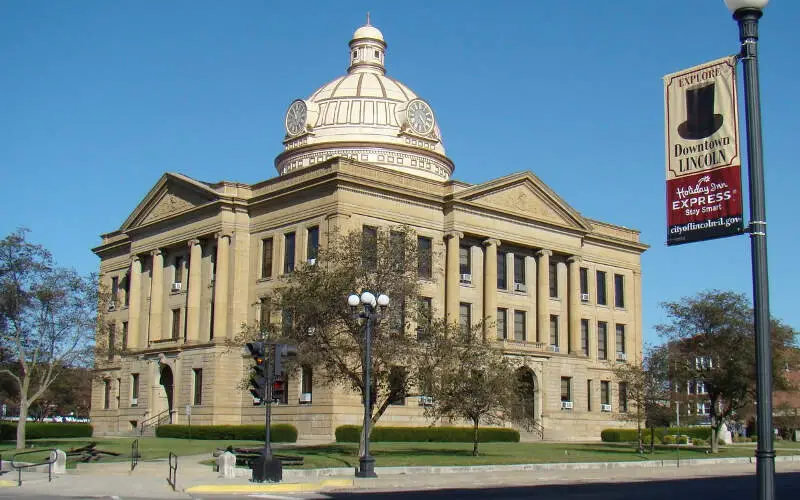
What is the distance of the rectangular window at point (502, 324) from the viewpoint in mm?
69812

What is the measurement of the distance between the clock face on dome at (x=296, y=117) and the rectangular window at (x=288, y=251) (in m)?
13.1

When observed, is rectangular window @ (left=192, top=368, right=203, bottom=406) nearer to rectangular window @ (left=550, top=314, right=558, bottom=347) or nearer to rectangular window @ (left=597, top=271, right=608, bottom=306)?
rectangular window @ (left=550, top=314, right=558, bottom=347)

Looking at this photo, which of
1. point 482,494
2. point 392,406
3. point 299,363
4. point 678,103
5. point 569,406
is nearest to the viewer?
point 678,103

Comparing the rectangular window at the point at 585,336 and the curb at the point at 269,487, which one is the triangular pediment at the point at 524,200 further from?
the curb at the point at 269,487

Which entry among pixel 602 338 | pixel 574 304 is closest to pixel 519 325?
pixel 574 304

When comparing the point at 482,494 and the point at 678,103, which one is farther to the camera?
the point at 482,494

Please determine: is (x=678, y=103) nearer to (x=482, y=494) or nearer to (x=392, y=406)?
(x=482, y=494)

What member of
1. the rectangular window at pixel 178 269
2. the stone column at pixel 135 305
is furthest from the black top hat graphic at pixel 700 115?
the stone column at pixel 135 305

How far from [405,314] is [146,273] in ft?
127

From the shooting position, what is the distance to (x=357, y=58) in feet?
277

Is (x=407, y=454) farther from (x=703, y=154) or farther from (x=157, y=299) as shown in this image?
(x=157, y=299)

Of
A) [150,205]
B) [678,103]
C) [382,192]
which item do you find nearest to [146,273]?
[150,205]

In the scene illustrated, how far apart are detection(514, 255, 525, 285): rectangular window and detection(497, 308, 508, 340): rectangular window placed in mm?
2668

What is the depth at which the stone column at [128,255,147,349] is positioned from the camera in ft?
249
